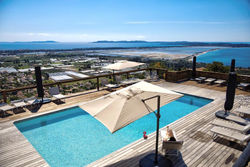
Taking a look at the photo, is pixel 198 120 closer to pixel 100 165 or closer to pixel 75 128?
pixel 100 165

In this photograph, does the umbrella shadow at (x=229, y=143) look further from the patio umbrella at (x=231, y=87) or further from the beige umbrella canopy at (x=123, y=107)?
the beige umbrella canopy at (x=123, y=107)

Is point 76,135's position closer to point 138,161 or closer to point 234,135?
point 138,161

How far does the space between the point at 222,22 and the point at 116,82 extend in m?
41.9

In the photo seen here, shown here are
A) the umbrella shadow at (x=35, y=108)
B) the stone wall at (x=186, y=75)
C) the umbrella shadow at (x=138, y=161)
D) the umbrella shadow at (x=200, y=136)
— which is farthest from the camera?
the stone wall at (x=186, y=75)

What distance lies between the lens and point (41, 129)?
5500 mm

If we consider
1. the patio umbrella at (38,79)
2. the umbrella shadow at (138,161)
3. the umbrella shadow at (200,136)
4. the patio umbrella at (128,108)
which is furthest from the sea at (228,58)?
the patio umbrella at (128,108)

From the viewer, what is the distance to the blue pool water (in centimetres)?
424

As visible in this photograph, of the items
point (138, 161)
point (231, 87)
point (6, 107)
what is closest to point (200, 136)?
point (231, 87)

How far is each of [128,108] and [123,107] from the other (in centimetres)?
9

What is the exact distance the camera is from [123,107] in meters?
2.90

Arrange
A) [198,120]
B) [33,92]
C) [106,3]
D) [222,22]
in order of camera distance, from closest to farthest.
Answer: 1. [198,120]
2. [33,92]
3. [106,3]
4. [222,22]

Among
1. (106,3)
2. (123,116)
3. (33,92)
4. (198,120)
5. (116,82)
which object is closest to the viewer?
(123,116)

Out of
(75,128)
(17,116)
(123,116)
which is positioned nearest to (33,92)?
(17,116)

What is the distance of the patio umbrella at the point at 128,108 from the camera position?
2.77 meters
